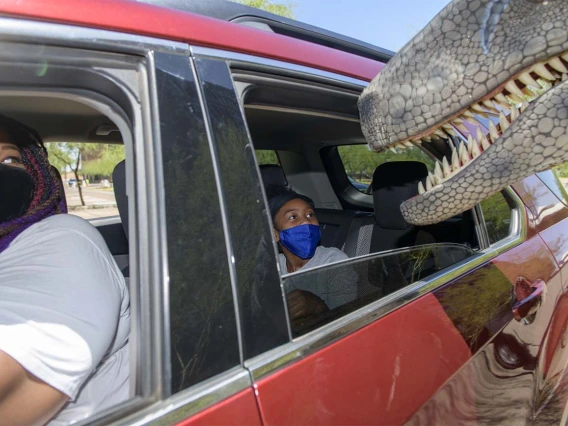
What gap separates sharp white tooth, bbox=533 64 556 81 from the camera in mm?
1199

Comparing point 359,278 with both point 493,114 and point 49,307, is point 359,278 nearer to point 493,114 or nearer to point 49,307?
point 493,114

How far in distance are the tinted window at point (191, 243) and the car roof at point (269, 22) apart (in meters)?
0.46

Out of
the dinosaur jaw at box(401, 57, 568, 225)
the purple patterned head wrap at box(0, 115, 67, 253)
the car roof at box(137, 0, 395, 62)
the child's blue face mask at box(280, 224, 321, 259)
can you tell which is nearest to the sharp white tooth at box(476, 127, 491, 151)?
the dinosaur jaw at box(401, 57, 568, 225)

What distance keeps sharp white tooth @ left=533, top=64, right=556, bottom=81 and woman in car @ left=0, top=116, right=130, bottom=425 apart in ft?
4.03

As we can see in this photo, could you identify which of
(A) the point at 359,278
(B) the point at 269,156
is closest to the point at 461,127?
(A) the point at 359,278

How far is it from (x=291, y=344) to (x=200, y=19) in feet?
2.53

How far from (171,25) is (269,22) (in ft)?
2.10

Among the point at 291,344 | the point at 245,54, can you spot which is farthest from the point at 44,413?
the point at 245,54

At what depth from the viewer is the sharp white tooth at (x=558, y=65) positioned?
1.19 meters

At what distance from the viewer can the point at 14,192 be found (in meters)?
1.20

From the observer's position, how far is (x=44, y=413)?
966mm

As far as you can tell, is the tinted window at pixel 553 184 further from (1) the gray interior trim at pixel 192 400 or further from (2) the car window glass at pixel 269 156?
(1) the gray interior trim at pixel 192 400

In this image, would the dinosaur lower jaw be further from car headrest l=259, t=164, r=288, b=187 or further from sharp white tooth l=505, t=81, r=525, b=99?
car headrest l=259, t=164, r=288, b=187

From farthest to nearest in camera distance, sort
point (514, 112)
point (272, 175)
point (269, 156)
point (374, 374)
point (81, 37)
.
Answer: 1. point (269, 156)
2. point (272, 175)
3. point (514, 112)
4. point (374, 374)
5. point (81, 37)
